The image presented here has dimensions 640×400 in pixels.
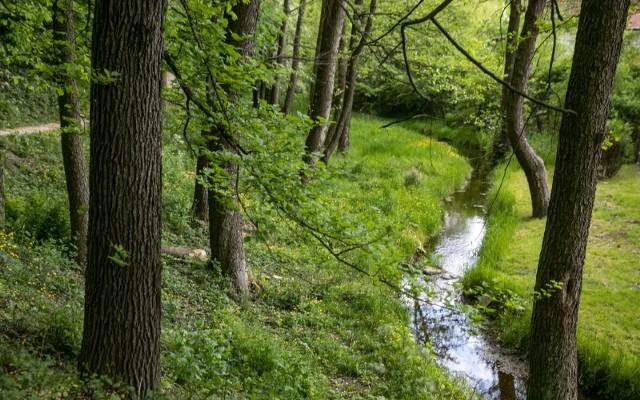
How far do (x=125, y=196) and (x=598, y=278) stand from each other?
8.65 metres

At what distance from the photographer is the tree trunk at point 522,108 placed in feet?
31.6

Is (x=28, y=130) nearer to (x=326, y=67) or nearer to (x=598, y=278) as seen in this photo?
(x=326, y=67)

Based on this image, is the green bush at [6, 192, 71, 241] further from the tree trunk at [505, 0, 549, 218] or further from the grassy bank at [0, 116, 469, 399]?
the tree trunk at [505, 0, 549, 218]

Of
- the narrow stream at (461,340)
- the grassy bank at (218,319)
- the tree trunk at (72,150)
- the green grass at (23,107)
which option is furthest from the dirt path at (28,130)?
the narrow stream at (461,340)

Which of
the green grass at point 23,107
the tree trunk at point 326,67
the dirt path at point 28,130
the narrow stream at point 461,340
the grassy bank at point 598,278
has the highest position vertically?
the tree trunk at point 326,67

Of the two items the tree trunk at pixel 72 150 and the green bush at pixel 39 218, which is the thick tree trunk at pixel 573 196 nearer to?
the tree trunk at pixel 72 150

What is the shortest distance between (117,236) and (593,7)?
413cm

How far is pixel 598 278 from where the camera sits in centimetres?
886

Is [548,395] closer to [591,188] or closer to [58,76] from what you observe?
[591,188]

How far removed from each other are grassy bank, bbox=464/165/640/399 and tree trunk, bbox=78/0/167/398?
2678 mm

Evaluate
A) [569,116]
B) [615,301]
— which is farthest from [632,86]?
[569,116]

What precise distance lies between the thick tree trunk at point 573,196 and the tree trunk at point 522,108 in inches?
193

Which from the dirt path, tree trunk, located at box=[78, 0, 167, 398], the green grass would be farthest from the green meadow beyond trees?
the dirt path

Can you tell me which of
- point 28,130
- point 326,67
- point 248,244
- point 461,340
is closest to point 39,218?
point 248,244
